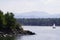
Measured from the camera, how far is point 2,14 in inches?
4203

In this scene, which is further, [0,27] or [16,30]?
[16,30]

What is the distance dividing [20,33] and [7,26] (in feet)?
30.7

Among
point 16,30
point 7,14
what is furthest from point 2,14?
point 16,30

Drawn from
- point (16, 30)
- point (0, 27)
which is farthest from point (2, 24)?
point (16, 30)

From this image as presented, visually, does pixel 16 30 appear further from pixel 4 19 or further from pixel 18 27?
pixel 4 19

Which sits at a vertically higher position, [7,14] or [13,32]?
[7,14]

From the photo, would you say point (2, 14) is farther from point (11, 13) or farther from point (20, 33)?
point (20, 33)

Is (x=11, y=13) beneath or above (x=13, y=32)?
above

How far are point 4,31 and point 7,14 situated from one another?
733cm

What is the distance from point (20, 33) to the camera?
4461 inches

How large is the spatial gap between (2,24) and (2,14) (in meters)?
5.58

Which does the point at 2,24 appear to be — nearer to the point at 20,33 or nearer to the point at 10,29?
the point at 10,29

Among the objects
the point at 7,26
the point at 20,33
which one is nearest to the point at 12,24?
the point at 7,26

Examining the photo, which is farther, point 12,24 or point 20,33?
point 20,33
